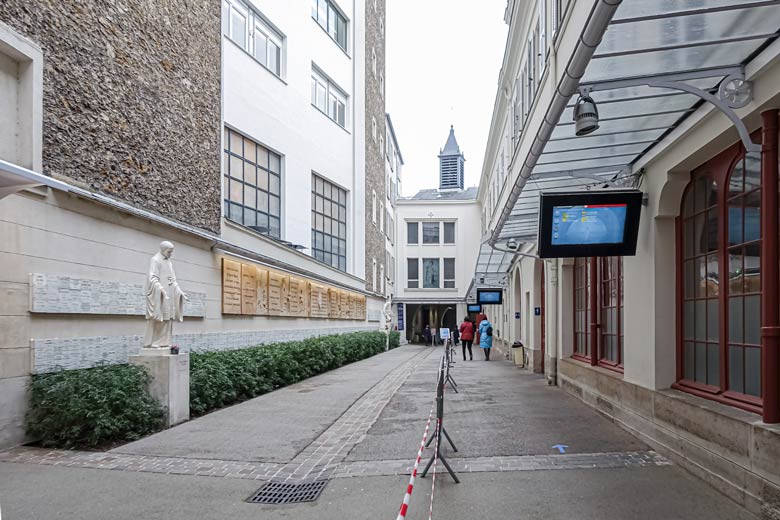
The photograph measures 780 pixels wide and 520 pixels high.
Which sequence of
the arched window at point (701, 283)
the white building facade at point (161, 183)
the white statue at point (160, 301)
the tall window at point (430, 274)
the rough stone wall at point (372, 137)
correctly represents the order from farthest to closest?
the tall window at point (430, 274)
the rough stone wall at point (372, 137)
the white statue at point (160, 301)
the white building facade at point (161, 183)
the arched window at point (701, 283)

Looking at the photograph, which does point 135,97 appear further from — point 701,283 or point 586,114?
point 701,283

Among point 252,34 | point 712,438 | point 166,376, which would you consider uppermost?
point 252,34

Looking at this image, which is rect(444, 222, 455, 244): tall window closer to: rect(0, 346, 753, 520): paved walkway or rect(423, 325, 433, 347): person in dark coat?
rect(423, 325, 433, 347): person in dark coat

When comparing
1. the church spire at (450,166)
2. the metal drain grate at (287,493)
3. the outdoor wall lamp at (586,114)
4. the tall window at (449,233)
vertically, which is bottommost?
the metal drain grate at (287,493)

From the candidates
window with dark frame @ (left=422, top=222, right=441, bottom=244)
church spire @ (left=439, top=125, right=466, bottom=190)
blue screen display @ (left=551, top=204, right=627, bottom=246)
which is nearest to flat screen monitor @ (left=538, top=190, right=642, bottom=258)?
blue screen display @ (left=551, top=204, right=627, bottom=246)

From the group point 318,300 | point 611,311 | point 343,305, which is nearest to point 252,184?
point 318,300

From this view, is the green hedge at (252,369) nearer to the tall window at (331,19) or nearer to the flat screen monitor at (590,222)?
the flat screen monitor at (590,222)

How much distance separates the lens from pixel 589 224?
782 cm

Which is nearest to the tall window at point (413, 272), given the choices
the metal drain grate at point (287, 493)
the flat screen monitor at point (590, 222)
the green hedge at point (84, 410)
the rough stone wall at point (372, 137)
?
the rough stone wall at point (372, 137)

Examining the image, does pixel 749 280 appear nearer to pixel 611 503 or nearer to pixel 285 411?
pixel 611 503

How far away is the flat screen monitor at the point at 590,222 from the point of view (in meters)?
7.65

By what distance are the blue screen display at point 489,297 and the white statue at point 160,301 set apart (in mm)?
19027

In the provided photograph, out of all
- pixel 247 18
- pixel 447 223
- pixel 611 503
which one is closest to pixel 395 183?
pixel 447 223

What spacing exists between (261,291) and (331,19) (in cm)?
1535
